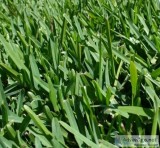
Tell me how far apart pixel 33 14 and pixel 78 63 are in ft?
1.76

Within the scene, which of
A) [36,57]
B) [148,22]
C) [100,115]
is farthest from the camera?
[148,22]

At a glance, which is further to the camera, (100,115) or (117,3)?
(117,3)

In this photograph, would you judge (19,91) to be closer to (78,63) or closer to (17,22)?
(78,63)

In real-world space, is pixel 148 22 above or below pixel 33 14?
below

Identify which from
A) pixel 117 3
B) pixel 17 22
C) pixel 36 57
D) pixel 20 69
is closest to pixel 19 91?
pixel 20 69

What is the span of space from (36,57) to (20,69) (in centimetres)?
12

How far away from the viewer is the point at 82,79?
968 millimetres

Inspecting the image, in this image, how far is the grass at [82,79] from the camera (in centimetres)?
81

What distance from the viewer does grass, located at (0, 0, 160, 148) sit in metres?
0.81

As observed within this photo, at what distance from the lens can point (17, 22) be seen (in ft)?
4.83

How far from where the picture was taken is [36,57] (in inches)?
44.9

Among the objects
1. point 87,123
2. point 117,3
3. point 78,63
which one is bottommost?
point 87,123

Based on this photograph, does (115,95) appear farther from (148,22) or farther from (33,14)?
(33,14)

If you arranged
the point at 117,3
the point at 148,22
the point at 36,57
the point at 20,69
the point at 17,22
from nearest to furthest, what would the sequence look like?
the point at 20,69
the point at 36,57
the point at 148,22
the point at 17,22
the point at 117,3
